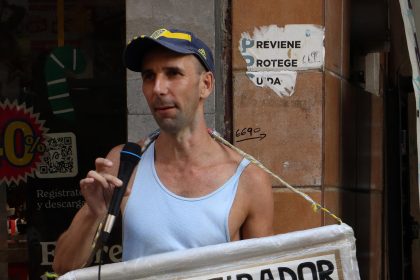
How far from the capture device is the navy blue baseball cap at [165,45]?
2895 millimetres

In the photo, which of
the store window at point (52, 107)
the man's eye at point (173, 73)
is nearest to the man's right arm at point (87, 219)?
the man's eye at point (173, 73)

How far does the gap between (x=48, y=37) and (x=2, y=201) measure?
4.16ft

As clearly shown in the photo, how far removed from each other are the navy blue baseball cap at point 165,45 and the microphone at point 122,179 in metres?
0.40

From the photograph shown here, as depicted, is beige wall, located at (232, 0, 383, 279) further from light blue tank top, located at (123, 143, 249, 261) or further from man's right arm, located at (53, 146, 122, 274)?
man's right arm, located at (53, 146, 122, 274)

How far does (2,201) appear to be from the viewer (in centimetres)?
611

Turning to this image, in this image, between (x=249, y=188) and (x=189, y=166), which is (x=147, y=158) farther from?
(x=249, y=188)

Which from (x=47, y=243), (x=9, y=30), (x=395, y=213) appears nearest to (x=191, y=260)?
(x=47, y=243)

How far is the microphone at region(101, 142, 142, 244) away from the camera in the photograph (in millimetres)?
2531

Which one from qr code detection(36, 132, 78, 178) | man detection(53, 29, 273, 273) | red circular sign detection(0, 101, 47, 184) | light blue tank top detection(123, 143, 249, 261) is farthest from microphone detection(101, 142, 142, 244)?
red circular sign detection(0, 101, 47, 184)

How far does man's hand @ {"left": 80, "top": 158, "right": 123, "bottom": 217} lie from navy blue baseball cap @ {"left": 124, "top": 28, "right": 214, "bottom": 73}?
0.49 meters

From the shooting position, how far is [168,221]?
9.46 feet

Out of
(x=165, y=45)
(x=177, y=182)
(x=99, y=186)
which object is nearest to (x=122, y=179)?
(x=99, y=186)

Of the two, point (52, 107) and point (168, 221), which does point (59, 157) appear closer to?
point (52, 107)

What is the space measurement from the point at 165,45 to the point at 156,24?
194cm
